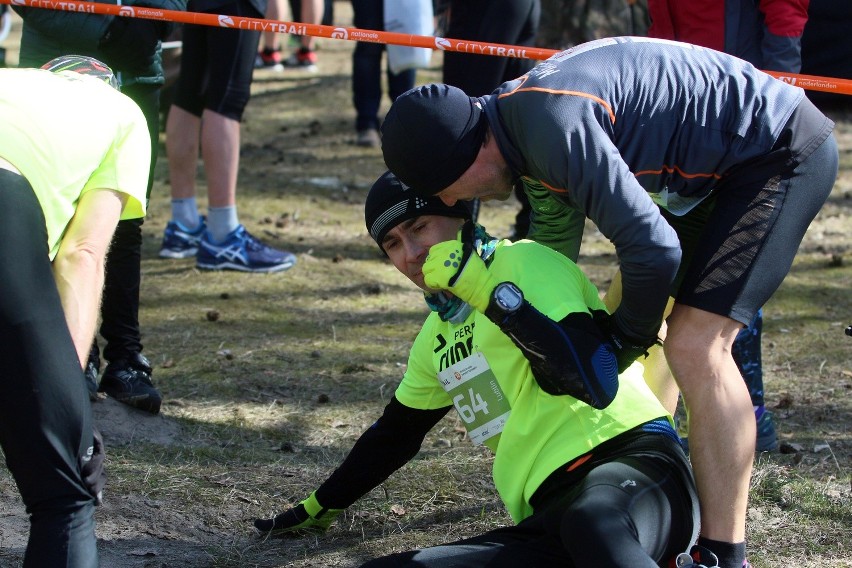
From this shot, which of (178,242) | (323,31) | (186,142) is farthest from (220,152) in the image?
(323,31)

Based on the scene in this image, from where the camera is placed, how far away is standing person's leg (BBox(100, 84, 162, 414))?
14.0 feet

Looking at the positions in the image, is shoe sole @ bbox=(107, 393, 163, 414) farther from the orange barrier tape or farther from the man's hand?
the orange barrier tape

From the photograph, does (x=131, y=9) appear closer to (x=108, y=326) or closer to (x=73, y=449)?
(x=108, y=326)

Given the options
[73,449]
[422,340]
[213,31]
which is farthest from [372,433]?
[213,31]

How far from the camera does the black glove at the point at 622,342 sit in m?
2.76

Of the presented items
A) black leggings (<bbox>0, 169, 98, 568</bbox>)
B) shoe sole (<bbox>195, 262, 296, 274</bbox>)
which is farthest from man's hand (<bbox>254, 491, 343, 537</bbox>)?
shoe sole (<bbox>195, 262, 296, 274</bbox>)

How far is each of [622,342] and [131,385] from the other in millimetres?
2388

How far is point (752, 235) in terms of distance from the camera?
9.48 ft

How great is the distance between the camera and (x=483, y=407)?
296cm

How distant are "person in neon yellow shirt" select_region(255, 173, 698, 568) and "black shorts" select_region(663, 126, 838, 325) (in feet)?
1.03

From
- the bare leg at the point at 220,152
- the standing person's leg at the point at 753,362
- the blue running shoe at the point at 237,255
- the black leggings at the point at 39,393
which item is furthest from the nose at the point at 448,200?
the blue running shoe at the point at 237,255

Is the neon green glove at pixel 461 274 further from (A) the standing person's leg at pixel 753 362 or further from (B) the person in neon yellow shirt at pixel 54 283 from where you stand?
(A) the standing person's leg at pixel 753 362

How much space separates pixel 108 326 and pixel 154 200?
3623mm

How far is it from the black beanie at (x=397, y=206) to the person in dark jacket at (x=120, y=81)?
4.97 ft
